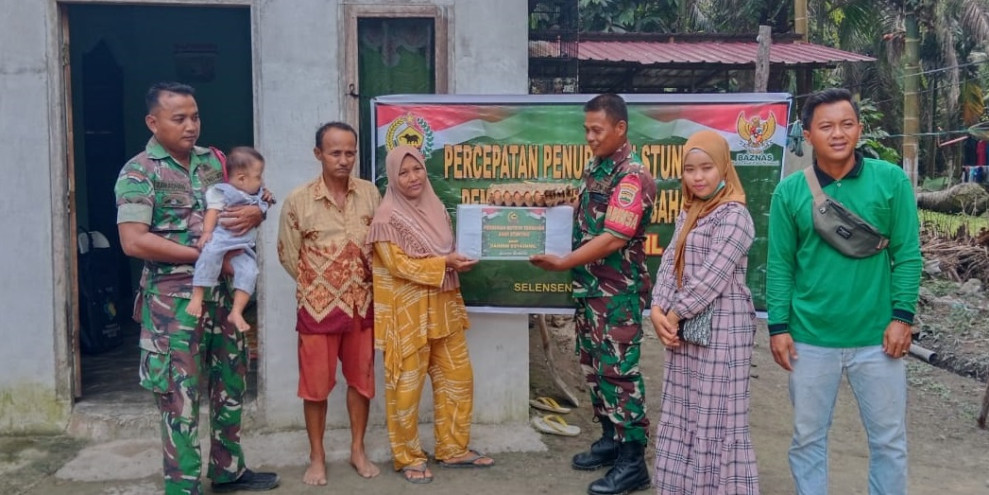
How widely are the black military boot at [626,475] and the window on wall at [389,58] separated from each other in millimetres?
2041

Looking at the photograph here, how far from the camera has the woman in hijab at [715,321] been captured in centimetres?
313

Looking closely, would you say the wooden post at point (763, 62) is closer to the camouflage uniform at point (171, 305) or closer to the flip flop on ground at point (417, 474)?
the flip flop on ground at point (417, 474)

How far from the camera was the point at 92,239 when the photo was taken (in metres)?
6.39

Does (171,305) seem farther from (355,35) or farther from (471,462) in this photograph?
(355,35)

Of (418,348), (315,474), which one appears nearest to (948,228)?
(418,348)

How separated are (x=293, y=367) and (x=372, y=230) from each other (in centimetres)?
122

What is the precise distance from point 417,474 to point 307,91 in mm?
2121

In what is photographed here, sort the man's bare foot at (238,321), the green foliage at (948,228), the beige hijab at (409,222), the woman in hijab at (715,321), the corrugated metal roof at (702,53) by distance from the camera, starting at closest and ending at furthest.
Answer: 1. the woman in hijab at (715,321)
2. the man's bare foot at (238,321)
3. the beige hijab at (409,222)
4. the corrugated metal roof at (702,53)
5. the green foliage at (948,228)

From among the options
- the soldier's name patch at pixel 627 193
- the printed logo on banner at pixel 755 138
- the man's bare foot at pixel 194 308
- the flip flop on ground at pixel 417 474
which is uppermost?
the printed logo on banner at pixel 755 138

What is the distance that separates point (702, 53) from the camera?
9.52 metres

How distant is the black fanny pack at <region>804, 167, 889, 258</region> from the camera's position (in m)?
2.92

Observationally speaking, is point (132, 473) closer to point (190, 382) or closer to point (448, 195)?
point (190, 382)

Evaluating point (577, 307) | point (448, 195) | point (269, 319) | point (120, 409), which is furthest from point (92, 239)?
point (577, 307)

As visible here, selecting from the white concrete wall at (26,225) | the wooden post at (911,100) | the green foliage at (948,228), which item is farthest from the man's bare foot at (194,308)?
the wooden post at (911,100)
